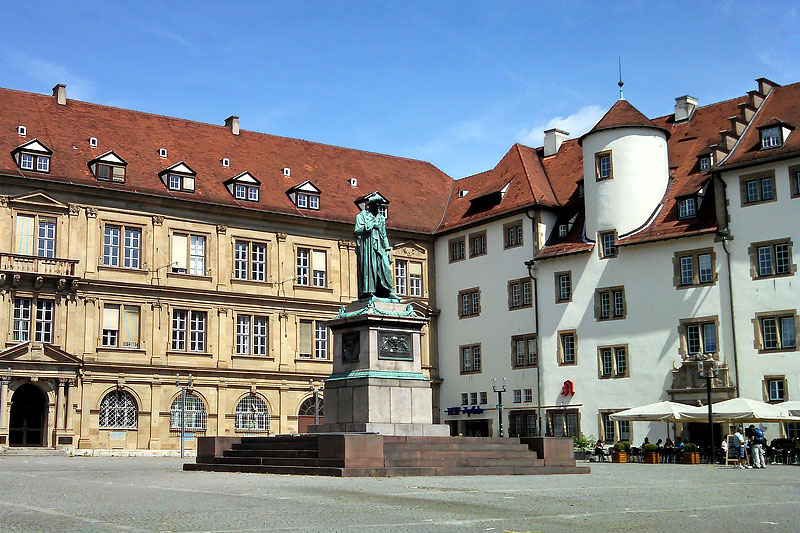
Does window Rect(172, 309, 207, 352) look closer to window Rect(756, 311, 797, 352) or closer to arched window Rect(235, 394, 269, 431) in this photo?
arched window Rect(235, 394, 269, 431)

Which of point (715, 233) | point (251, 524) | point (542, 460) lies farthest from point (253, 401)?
point (251, 524)

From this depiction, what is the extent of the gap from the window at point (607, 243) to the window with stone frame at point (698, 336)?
191 inches

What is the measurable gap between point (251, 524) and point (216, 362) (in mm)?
39337

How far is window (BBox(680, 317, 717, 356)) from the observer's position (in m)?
44.1

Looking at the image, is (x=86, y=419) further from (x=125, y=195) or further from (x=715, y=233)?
(x=715, y=233)

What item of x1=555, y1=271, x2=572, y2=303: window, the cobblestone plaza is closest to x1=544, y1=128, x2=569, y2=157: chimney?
x1=555, y1=271, x2=572, y2=303: window

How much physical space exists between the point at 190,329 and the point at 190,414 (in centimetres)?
398

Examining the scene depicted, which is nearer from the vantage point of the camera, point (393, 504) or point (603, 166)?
point (393, 504)

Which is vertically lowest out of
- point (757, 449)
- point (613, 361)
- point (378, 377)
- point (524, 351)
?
point (757, 449)

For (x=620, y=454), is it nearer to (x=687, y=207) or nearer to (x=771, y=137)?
(x=687, y=207)

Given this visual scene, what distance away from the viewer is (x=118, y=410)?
4888 centimetres

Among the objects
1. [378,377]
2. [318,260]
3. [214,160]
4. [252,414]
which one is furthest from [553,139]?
[378,377]

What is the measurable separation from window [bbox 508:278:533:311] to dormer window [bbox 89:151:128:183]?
19290 mm

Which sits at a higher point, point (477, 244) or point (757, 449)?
point (477, 244)
